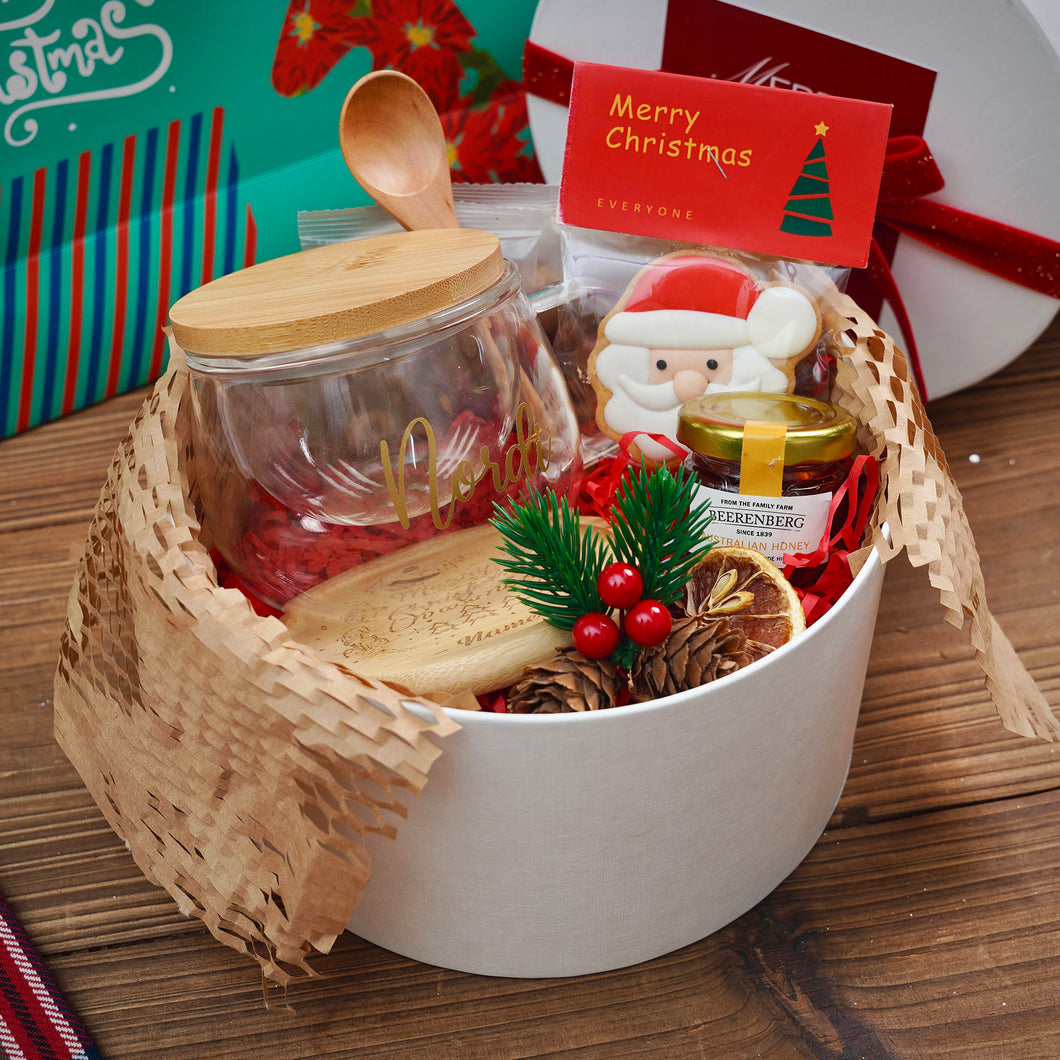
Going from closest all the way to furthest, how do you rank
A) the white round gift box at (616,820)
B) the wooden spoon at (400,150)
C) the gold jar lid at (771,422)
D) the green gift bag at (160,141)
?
1. the white round gift box at (616,820)
2. the gold jar lid at (771,422)
3. the wooden spoon at (400,150)
4. the green gift bag at (160,141)

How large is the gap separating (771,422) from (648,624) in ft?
0.52

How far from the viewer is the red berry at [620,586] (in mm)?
463

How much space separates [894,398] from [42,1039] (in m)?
0.51

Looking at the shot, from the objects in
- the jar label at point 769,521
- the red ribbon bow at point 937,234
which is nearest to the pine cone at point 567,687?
the jar label at point 769,521

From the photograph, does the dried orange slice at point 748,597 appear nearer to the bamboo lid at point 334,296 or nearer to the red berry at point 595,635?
the red berry at point 595,635

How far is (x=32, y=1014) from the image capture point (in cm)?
48

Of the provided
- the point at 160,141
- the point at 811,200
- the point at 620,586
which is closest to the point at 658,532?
the point at 620,586

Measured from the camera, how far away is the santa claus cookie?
0.63 metres

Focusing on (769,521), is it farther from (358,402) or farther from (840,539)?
(358,402)

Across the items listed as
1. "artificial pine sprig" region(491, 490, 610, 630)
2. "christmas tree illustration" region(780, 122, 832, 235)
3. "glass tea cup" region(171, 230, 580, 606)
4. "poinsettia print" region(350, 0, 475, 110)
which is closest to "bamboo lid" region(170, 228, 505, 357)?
"glass tea cup" region(171, 230, 580, 606)

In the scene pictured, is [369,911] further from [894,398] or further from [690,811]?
[894,398]

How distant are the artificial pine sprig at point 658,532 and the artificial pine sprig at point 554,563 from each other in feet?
0.05

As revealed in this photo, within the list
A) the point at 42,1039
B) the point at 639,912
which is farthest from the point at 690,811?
the point at 42,1039

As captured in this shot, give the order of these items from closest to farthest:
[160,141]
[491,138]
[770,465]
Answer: [770,465] < [160,141] < [491,138]
